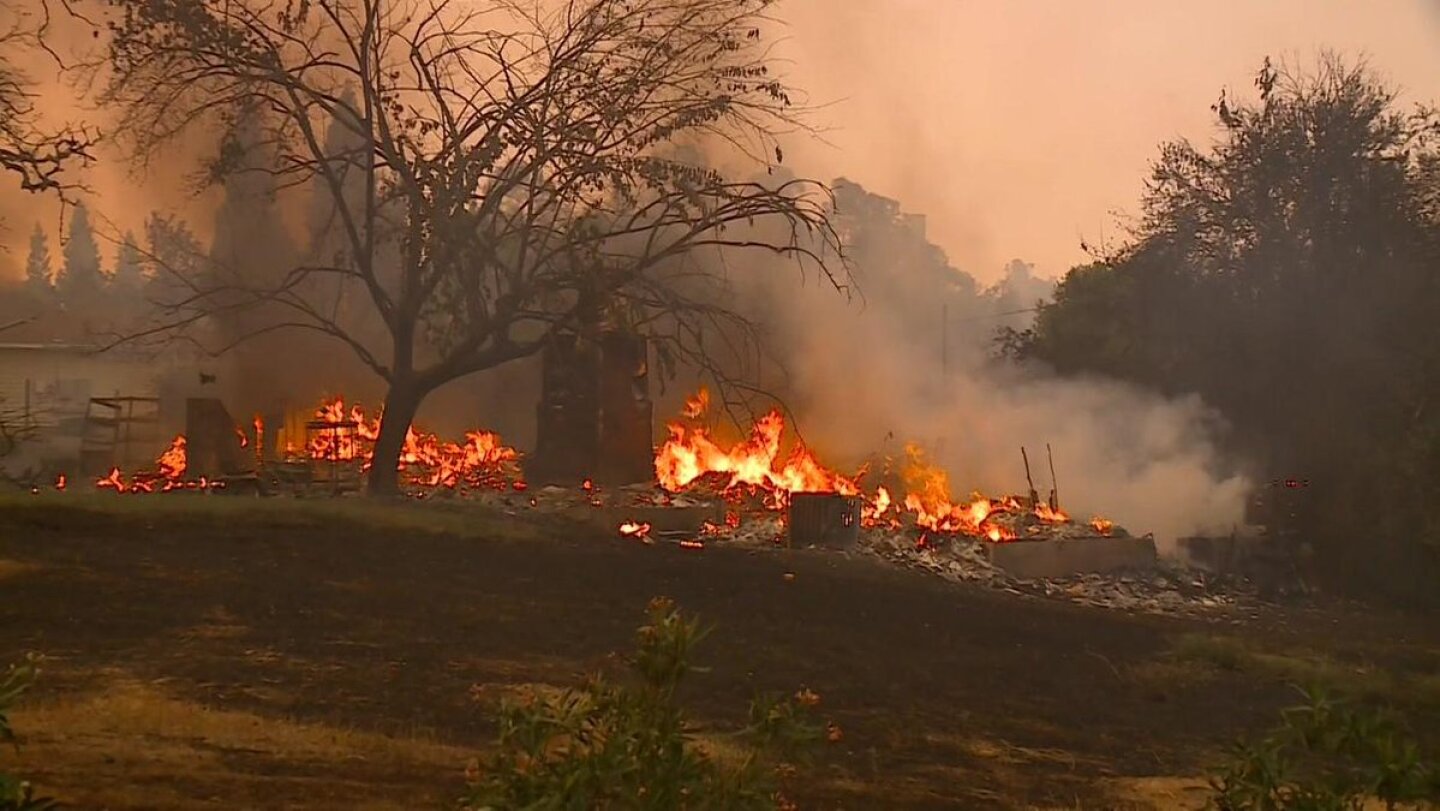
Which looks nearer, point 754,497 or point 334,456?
point 754,497

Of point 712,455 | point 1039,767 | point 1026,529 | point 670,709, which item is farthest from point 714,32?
point 670,709

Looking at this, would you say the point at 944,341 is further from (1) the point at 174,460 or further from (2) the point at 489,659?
(2) the point at 489,659

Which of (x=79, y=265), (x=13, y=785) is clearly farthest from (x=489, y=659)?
(x=79, y=265)

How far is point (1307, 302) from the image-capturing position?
1730 cm

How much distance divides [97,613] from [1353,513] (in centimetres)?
1450

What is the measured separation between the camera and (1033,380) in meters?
20.0

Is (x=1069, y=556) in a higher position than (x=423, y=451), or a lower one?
lower

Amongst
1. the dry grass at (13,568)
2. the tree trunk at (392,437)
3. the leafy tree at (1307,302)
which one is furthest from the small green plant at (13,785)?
the leafy tree at (1307,302)

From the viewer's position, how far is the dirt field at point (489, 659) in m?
5.82

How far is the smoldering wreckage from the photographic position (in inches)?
526

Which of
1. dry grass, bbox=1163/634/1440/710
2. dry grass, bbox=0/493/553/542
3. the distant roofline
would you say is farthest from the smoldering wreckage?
dry grass, bbox=1163/634/1440/710

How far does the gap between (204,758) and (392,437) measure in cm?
851

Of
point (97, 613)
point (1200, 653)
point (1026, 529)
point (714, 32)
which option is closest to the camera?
point (97, 613)

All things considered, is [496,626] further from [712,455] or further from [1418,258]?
[1418,258]
